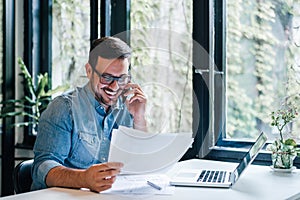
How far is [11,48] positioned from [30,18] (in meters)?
0.25

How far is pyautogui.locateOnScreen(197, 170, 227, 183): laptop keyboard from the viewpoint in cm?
175

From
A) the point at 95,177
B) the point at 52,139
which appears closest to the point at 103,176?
the point at 95,177

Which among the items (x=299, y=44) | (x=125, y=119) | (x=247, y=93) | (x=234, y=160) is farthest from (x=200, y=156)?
(x=299, y=44)

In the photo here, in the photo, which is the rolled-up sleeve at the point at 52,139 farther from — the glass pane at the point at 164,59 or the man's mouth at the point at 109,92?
the glass pane at the point at 164,59

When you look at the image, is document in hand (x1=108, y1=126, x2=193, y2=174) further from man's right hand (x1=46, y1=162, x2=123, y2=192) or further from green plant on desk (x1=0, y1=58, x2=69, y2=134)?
green plant on desk (x1=0, y1=58, x2=69, y2=134)

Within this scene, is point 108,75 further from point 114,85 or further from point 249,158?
point 249,158

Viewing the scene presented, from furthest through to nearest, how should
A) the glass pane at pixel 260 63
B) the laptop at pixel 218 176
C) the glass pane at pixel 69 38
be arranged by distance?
the glass pane at pixel 69 38 → the glass pane at pixel 260 63 → the laptop at pixel 218 176

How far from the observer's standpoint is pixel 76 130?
1.90 metres

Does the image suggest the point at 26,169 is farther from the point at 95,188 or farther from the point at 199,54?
the point at 199,54

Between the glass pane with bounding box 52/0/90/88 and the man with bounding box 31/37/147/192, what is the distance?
107 cm

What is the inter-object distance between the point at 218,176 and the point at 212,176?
22 millimetres

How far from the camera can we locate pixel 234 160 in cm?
232

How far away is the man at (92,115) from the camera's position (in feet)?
5.99

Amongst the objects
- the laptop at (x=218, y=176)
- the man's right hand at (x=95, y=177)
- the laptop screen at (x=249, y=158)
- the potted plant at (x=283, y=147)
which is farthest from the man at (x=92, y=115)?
the potted plant at (x=283, y=147)
